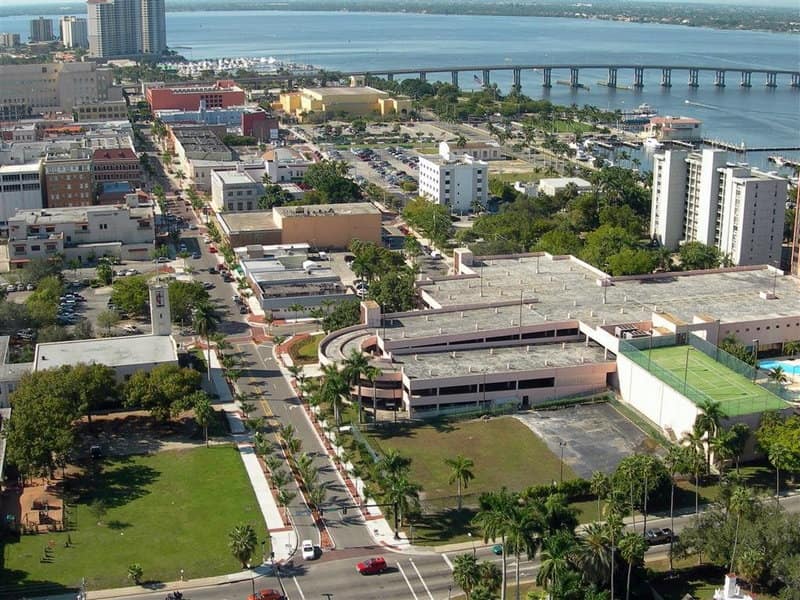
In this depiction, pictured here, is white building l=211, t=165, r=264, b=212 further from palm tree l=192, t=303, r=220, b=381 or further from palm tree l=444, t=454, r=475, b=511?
palm tree l=444, t=454, r=475, b=511

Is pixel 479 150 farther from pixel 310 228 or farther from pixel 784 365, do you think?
pixel 784 365

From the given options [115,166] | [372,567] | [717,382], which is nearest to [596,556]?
[372,567]

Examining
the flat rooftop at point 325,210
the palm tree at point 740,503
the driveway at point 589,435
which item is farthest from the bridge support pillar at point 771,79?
the palm tree at point 740,503

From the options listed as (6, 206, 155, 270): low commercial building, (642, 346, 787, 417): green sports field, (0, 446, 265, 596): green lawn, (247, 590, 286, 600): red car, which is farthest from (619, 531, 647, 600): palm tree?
(6, 206, 155, 270): low commercial building

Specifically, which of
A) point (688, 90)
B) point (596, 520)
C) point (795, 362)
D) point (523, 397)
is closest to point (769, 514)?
point (596, 520)

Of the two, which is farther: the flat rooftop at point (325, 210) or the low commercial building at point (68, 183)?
the low commercial building at point (68, 183)

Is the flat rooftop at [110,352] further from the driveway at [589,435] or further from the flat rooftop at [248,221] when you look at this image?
the flat rooftop at [248,221]

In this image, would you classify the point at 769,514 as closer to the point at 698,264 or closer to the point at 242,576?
the point at 242,576
